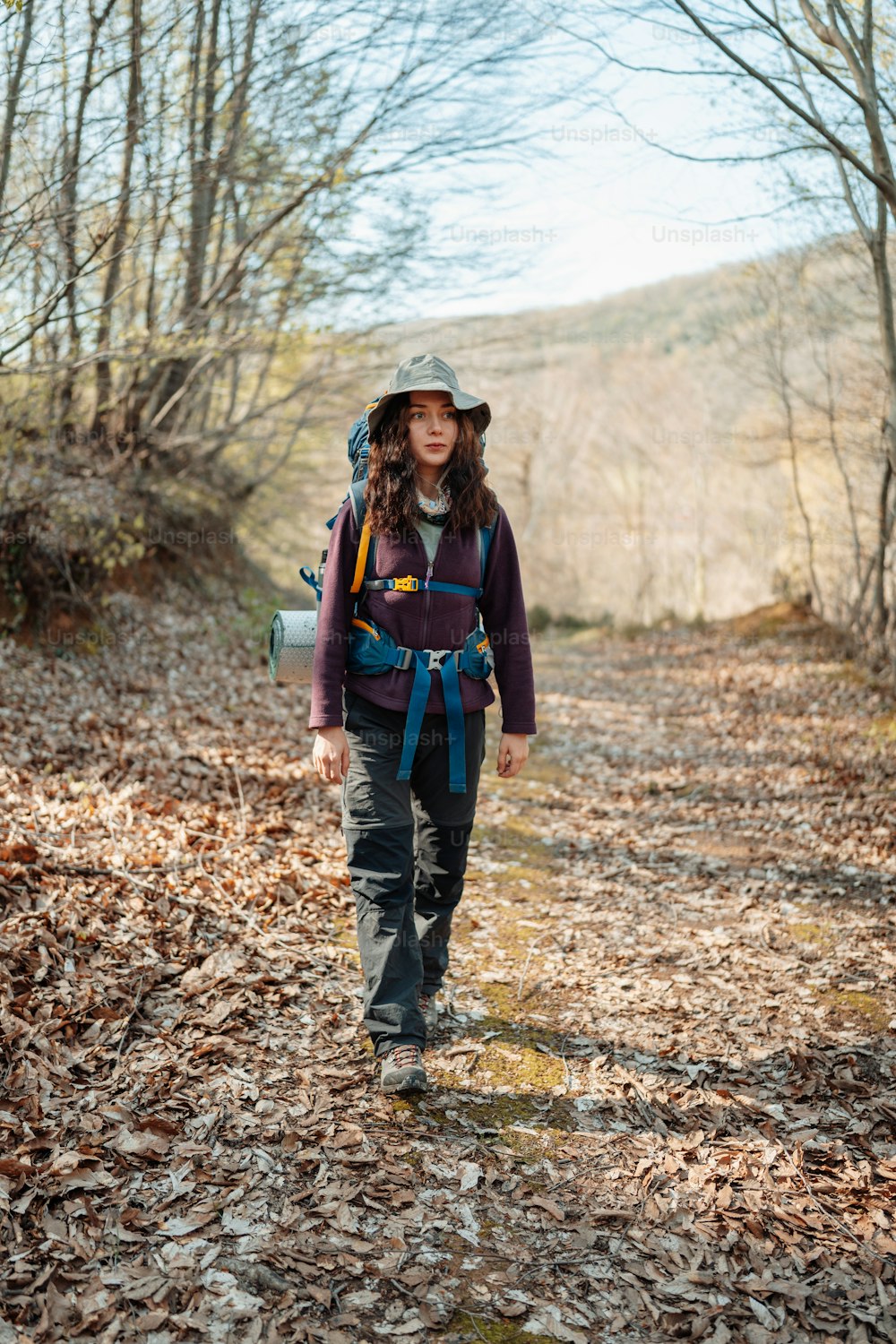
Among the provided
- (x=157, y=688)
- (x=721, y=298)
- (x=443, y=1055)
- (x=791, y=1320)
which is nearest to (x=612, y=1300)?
(x=791, y=1320)

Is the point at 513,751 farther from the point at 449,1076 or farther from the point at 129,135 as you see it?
the point at 129,135

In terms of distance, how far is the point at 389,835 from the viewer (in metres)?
3.34

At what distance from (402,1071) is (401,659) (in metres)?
1.43

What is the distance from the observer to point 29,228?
5395mm

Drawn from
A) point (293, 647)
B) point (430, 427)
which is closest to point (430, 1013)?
point (293, 647)

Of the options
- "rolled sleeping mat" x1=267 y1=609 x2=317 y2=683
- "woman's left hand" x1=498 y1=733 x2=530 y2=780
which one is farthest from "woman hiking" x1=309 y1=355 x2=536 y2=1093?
"rolled sleeping mat" x1=267 y1=609 x2=317 y2=683

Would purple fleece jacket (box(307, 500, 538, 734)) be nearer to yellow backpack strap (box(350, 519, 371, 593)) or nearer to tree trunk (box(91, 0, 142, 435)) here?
yellow backpack strap (box(350, 519, 371, 593))

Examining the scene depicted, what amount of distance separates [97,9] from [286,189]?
8.61 ft

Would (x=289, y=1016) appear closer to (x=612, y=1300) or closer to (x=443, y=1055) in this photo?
(x=443, y=1055)

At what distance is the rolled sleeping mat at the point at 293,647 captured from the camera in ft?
11.9

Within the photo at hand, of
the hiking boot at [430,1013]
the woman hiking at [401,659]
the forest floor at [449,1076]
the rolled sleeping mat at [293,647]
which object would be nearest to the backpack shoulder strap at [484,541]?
the woman hiking at [401,659]

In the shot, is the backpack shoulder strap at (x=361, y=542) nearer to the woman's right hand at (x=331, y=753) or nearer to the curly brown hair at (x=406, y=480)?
the curly brown hair at (x=406, y=480)

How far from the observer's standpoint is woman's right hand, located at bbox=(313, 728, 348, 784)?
10.7 feet

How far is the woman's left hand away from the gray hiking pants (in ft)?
0.37
